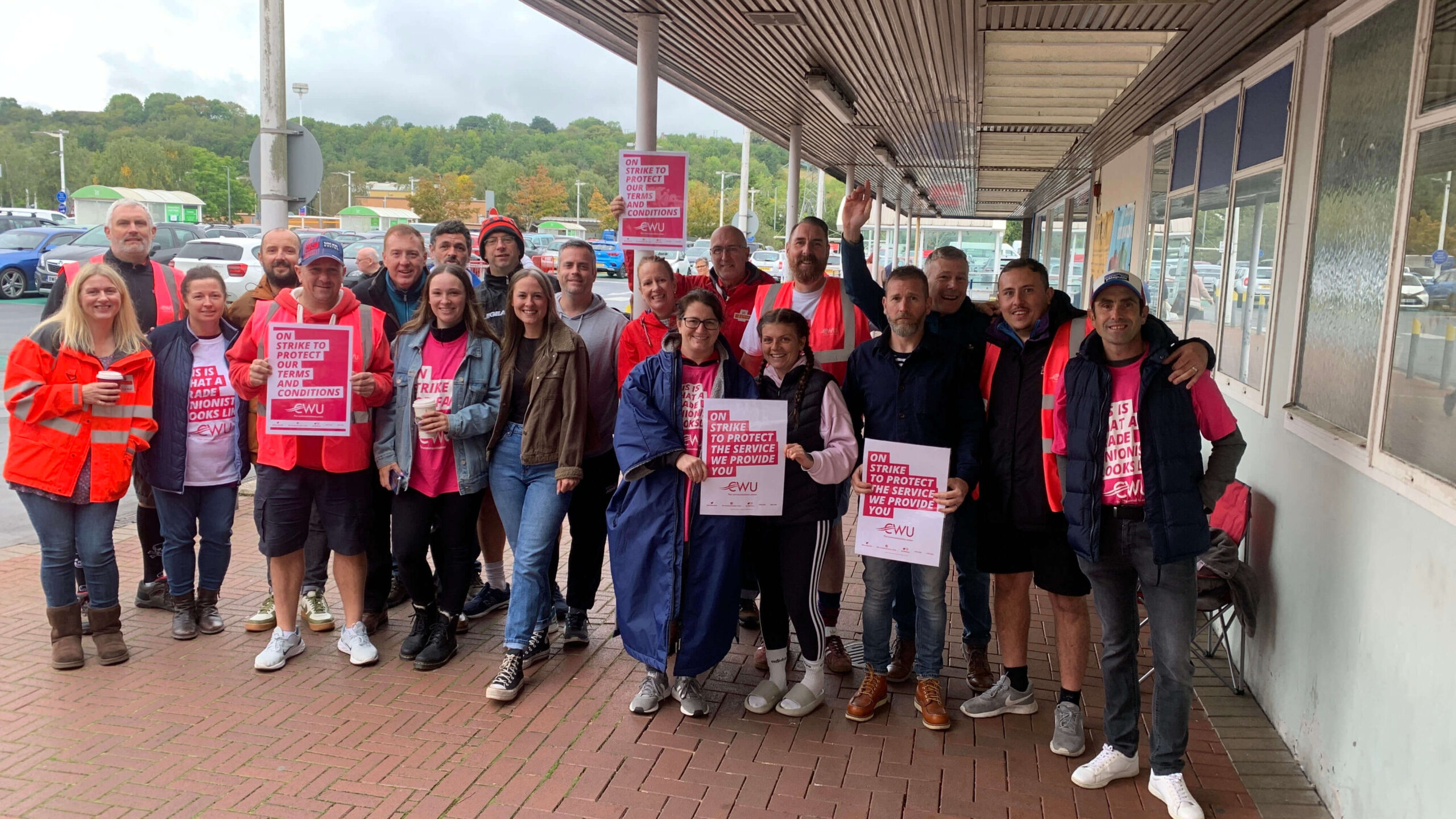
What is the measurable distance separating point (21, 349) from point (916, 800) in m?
4.18

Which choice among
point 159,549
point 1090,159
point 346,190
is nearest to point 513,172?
point 346,190

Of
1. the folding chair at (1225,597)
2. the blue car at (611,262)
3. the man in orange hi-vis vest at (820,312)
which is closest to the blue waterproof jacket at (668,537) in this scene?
the man in orange hi-vis vest at (820,312)

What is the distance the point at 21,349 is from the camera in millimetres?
4449

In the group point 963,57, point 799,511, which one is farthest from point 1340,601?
point 963,57

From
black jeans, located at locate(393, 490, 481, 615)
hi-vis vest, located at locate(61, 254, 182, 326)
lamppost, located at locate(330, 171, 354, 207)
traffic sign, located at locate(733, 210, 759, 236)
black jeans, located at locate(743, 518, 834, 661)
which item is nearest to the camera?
black jeans, located at locate(743, 518, 834, 661)

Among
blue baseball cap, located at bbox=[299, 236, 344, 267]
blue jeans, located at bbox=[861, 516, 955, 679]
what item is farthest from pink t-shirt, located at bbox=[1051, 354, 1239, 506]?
blue baseball cap, located at bbox=[299, 236, 344, 267]

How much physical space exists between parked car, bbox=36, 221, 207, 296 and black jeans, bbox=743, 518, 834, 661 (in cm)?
1904

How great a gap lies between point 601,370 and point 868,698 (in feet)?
6.32

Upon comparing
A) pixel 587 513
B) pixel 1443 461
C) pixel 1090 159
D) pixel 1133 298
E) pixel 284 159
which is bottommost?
pixel 587 513

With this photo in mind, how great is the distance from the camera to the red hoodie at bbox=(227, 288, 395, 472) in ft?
15.1

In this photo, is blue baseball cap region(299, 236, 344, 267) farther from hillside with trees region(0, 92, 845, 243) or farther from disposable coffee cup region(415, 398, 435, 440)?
hillside with trees region(0, 92, 845, 243)

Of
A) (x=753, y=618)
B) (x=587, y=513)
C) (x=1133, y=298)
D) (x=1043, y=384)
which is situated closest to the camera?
(x=1133, y=298)

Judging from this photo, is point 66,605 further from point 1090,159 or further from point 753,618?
point 1090,159

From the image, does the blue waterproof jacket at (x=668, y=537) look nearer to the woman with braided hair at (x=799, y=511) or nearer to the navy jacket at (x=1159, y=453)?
the woman with braided hair at (x=799, y=511)
